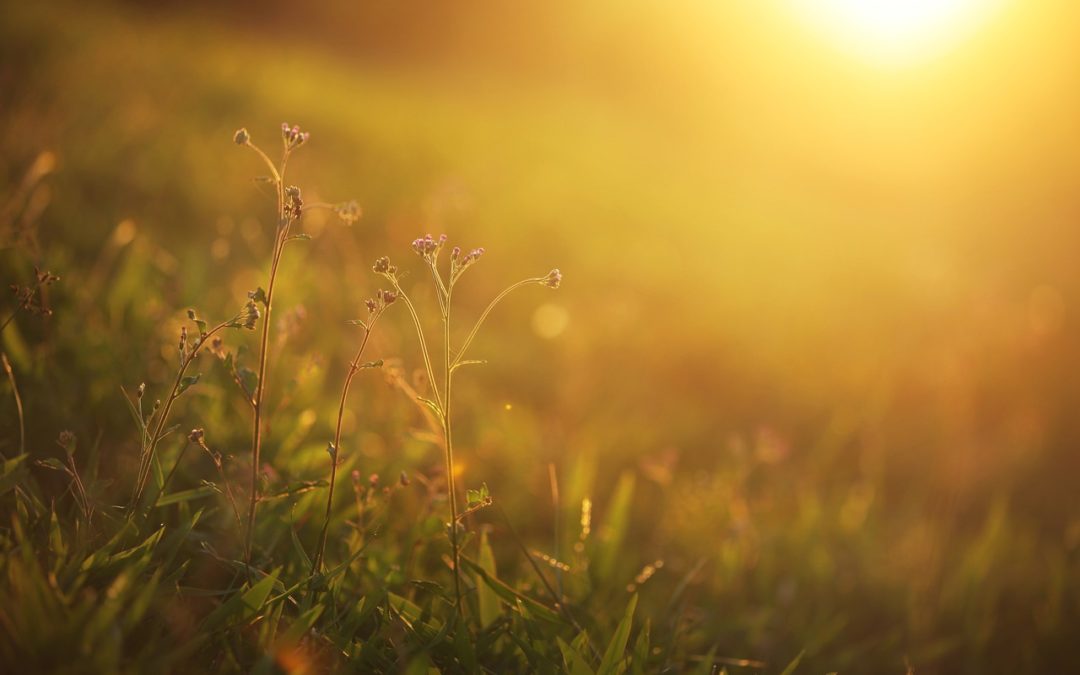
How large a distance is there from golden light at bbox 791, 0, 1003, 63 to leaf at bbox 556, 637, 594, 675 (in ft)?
22.0

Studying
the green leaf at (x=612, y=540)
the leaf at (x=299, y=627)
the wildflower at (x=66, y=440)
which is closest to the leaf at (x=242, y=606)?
the leaf at (x=299, y=627)

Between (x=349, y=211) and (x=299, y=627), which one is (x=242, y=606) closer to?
(x=299, y=627)

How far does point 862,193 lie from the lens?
781 cm

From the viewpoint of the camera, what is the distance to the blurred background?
2.10 m

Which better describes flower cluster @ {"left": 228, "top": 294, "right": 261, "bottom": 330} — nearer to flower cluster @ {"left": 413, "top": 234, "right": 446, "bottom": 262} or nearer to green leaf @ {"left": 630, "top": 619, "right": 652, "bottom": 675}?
flower cluster @ {"left": 413, "top": 234, "right": 446, "bottom": 262}

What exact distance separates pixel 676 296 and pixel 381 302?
3.19 meters

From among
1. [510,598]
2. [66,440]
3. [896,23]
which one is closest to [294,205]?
[66,440]

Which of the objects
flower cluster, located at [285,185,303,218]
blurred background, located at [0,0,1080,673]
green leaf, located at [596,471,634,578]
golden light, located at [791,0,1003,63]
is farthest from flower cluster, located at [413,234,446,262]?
golden light, located at [791,0,1003,63]

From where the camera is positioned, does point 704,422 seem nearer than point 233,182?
Yes

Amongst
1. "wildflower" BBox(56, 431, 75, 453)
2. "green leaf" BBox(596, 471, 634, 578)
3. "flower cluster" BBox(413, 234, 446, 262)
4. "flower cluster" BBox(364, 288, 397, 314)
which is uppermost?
"flower cluster" BBox(413, 234, 446, 262)

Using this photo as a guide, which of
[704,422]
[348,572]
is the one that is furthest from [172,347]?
[704,422]

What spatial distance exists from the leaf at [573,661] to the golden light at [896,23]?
669 cm

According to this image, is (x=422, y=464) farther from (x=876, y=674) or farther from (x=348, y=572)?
(x=876, y=674)

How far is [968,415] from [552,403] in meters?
1.86
